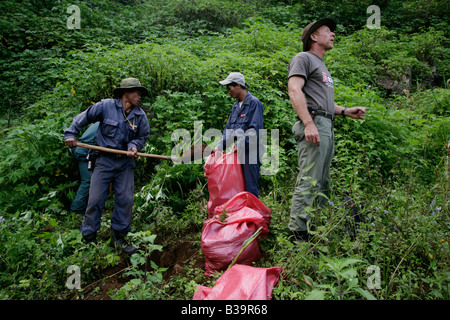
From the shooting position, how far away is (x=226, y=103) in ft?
15.9

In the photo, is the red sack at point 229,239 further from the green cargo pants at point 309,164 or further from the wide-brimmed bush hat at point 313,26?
the wide-brimmed bush hat at point 313,26

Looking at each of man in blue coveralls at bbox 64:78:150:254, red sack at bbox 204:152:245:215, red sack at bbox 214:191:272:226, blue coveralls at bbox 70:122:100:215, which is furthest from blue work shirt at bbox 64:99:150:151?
red sack at bbox 214:191:272:226

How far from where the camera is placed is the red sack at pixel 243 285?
5.62 feet

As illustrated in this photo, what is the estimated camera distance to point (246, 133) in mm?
3172

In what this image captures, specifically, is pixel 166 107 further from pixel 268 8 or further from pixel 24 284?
pixel 268 8

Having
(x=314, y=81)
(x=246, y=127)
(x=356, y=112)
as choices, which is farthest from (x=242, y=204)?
(x=356, y=112)

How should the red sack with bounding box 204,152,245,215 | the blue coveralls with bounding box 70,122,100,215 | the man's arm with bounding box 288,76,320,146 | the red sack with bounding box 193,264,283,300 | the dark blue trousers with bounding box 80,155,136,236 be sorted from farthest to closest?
the blue coveralls with bounding box 70,122,100,215, the dark blue trousers with bounding box 80,155,136,236, the red sack with bounding box 204,152,245,215, the man's arm with bounding box 288,76,320,146, the red sack with bounding box 193,264,283,300

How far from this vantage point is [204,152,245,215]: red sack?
2.98m

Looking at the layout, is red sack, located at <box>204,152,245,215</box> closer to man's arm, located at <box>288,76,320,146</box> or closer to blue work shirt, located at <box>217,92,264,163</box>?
blue work shirt, located at <box>217,92,264,163</box>

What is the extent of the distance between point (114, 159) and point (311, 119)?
2.28 meters

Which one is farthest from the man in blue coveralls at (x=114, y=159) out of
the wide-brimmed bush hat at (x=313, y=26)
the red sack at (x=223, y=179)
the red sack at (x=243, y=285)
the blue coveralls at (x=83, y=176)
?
the wide-brimmed bush hat at (x=313, y=26)

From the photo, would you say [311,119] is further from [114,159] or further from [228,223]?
[114,159]

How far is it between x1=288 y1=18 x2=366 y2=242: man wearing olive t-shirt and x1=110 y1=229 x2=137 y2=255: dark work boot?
184 cm
